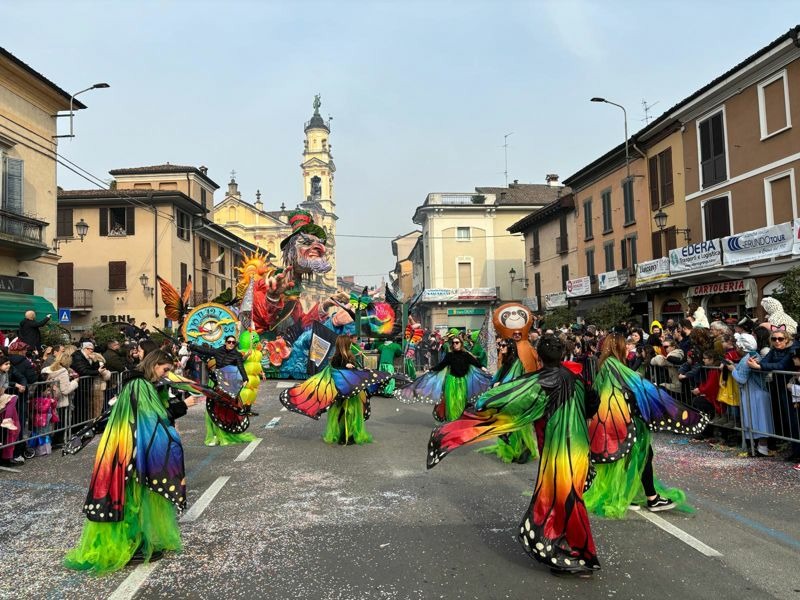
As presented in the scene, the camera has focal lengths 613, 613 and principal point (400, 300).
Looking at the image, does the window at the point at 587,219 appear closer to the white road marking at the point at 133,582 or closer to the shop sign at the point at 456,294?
the shop sign at the point at 456,294

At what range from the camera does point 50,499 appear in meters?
6.40

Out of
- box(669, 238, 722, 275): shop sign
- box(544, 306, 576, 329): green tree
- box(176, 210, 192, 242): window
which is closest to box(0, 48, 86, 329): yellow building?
box(176, 210, 192, 242): window

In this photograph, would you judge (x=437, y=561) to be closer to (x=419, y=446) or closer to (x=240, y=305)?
(x=419, y=446)

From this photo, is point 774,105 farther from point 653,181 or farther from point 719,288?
point 653,181

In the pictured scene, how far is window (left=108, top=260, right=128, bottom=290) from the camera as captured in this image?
33.8 meters

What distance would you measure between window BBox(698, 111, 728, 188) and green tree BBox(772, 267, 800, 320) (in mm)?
9409

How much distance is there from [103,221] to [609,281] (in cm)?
2694

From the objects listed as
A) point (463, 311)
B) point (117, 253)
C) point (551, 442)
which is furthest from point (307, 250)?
point (463, 311)

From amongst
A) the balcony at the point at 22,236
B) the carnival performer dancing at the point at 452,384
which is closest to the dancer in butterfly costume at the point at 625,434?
the carnival performer dancing at the point at 452,384

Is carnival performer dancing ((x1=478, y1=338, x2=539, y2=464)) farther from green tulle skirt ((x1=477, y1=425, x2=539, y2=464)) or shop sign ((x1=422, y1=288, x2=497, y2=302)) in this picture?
shop sign ((x1=422, y1=288, x2=497, y2=302))

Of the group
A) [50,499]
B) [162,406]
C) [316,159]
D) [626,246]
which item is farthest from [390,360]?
[316,159]

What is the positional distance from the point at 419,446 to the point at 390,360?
28.2ft

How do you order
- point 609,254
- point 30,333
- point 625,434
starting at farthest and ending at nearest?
point 609,254
point 30,333
point 625,434

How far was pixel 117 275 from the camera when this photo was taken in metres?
34.0
